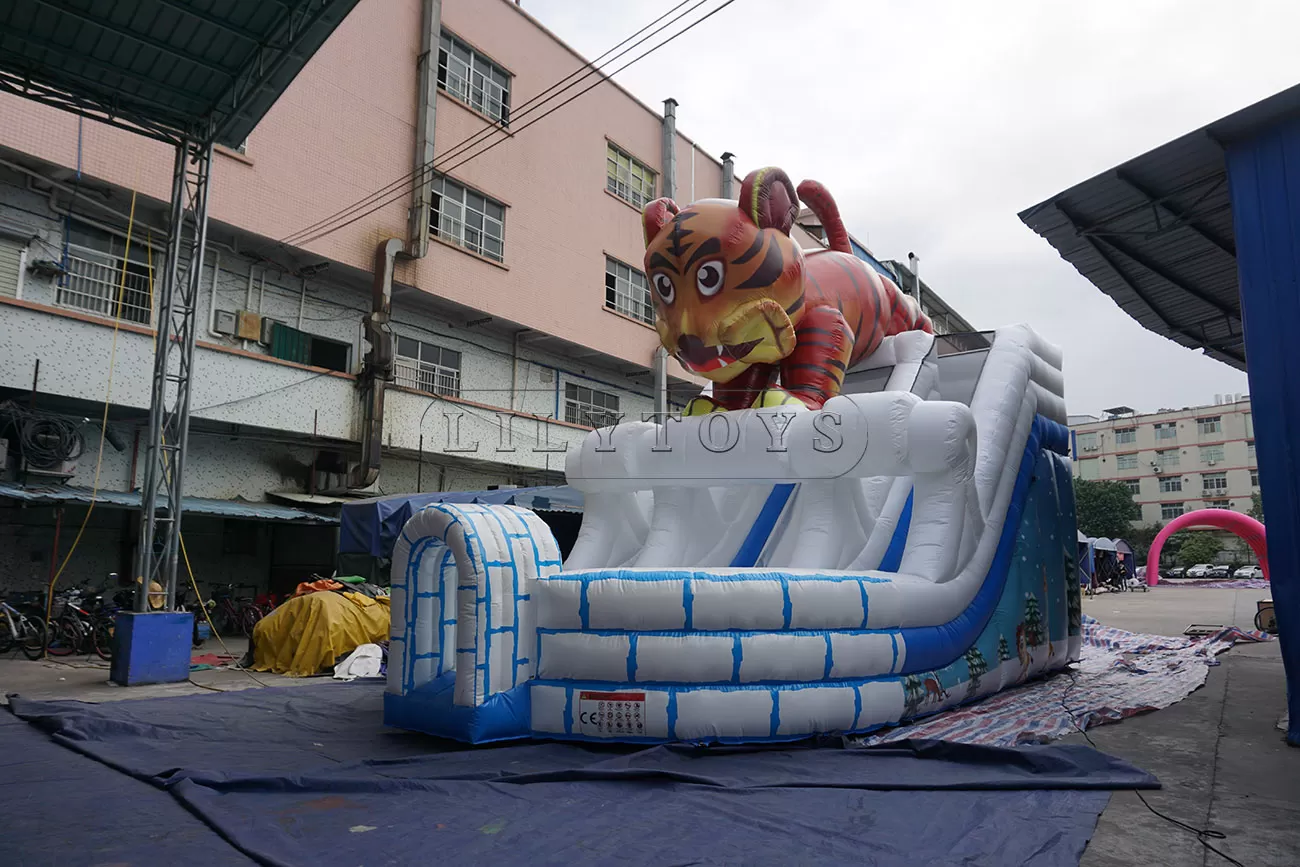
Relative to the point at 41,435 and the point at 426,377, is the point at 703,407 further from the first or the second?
the point at 426,377

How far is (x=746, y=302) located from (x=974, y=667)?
2.93 meters

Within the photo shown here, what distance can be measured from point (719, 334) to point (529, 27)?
13.6 meters

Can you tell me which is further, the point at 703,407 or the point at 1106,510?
the point at 1106,510

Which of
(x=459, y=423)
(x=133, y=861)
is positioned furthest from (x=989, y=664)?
A: (x=459, y=423)

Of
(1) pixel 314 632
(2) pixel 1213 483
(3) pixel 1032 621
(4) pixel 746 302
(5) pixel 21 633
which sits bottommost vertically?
(5) pixel 21 633

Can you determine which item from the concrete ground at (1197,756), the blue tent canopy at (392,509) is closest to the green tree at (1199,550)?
the concrete ground at (1197,756)

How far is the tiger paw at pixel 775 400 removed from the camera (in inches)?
244

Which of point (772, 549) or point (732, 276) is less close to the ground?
point (732, 276)

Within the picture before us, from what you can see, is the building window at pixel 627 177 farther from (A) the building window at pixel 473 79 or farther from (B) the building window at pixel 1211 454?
(B) the building window at pixel 1211 454

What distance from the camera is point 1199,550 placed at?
39.4 metres

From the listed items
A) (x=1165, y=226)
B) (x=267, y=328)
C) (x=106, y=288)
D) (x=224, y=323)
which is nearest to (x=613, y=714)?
(x=1165, y=226)

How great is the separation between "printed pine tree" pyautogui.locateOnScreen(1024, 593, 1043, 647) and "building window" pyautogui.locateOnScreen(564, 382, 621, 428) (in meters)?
11.5

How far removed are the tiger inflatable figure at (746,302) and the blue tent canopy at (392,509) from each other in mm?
4183

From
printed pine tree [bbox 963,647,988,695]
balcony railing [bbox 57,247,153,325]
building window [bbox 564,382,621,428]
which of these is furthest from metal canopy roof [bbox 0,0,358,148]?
building window [bbox 564,382,621,428]
